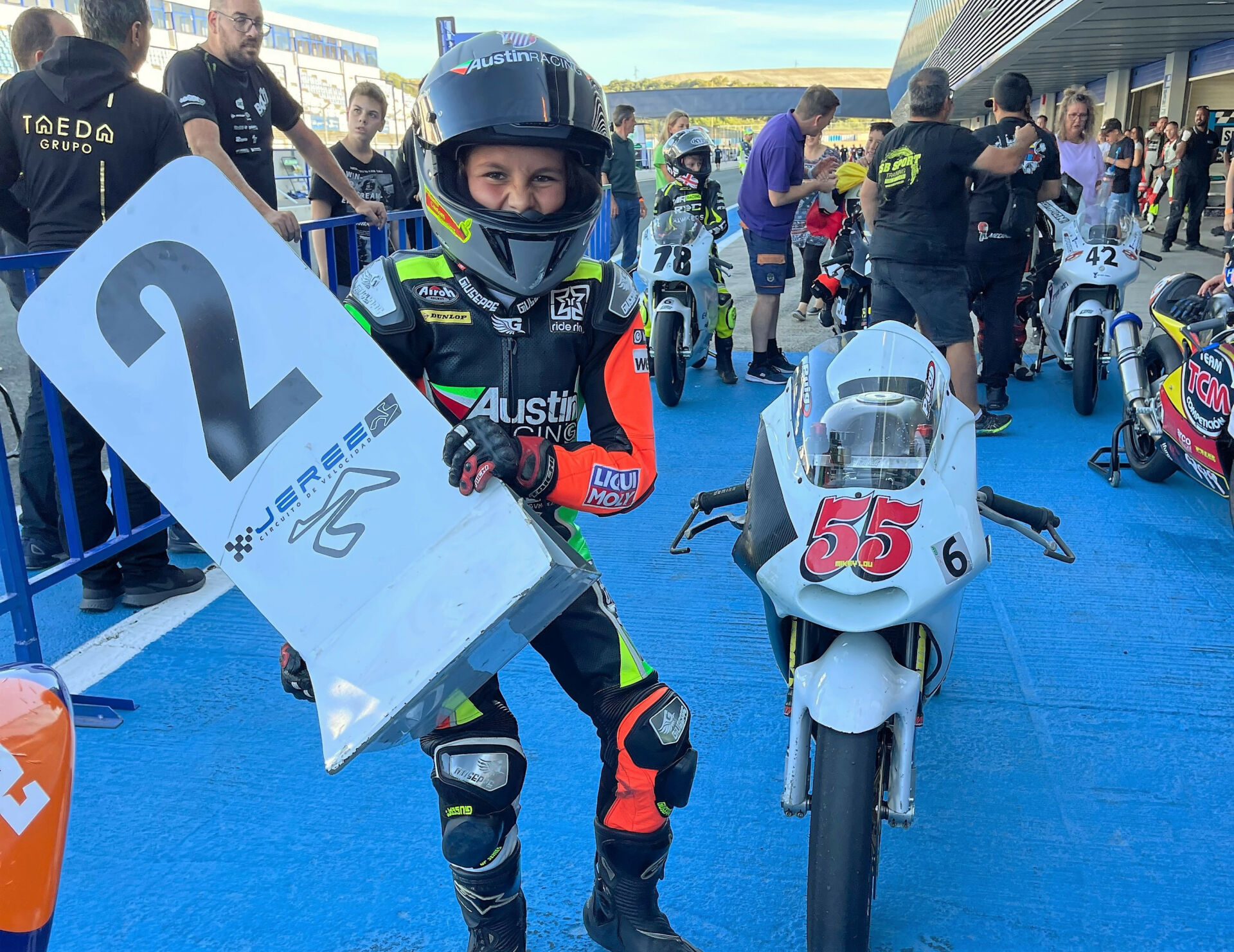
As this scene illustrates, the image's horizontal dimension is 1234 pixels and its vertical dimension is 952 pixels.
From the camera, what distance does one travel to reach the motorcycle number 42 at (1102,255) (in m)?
6.05

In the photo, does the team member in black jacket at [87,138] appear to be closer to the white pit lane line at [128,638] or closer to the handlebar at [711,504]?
the white pit lane line at [128,638]

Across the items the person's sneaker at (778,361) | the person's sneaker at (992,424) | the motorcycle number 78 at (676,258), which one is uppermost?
the motorcycle number 78 at (676,258)

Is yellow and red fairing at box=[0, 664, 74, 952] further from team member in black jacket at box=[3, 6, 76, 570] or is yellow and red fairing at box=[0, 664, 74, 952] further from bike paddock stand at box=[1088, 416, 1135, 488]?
bike paddock stand at box=[1088, 416, 1135, 488]

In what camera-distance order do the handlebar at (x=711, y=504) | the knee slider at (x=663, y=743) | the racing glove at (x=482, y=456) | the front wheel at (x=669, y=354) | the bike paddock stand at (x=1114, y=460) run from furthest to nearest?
the front wheel at (x=669, y=354)
the bike paddock stand at (x=1114, y=460)
the handlebar at (x=711, y=504)
the knee slider at (x=663, y=743)
the racing glove at (x=482, y=456)

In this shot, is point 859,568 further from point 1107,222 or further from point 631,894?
point 1107,222

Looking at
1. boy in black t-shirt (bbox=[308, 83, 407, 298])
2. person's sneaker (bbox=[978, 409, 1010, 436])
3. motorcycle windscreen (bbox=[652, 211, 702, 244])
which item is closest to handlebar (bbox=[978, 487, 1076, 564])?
person's sneaker (bbox=[978, 409, 1010, 436])

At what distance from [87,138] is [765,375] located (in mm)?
4817

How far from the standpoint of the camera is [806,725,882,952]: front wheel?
181 cm

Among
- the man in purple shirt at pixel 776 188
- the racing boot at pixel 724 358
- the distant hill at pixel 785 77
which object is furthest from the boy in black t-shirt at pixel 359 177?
the distant hill at pixel 785 77

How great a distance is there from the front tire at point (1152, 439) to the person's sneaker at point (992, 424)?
2.53 feet

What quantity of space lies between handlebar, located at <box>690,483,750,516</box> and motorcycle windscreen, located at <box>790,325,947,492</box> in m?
0.34

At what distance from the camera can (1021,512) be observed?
7.50 feet

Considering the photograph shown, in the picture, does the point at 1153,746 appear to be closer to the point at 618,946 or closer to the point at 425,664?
the point at 618,946

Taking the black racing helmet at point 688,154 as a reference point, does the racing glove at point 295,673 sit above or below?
below
